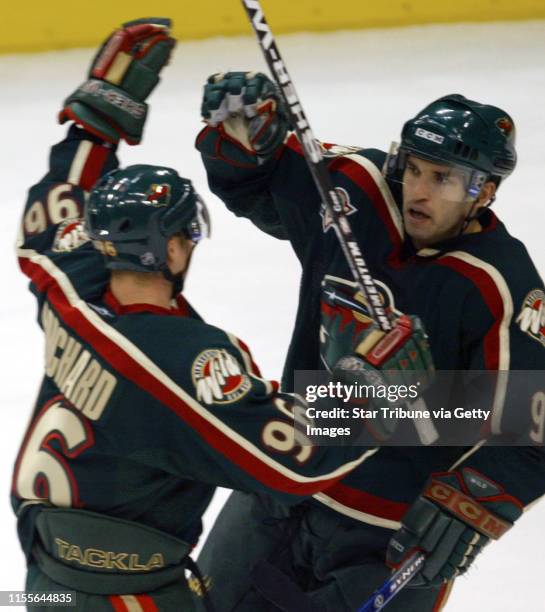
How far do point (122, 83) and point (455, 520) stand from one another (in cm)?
110

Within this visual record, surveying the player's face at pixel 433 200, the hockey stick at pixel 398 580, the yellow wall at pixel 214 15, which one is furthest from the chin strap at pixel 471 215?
the yellow wall at pixel 214 15

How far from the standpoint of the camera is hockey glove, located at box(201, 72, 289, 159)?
2.89 meters

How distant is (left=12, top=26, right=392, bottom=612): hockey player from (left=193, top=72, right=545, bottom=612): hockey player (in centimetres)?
33

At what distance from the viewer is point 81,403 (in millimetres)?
2557

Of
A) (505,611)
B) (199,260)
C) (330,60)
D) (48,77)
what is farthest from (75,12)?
(505,611)

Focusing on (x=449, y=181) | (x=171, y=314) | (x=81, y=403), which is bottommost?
(x=81, y=403)

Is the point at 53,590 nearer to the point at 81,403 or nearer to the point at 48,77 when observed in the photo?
the point at 81,403

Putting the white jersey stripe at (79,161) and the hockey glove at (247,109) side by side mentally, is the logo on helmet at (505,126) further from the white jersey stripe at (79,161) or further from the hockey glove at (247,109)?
the white jersey stripe at (79,161)

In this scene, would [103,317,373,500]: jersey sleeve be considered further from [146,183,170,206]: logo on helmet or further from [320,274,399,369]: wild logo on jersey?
[320,274,399,369]: wild logo on jersey

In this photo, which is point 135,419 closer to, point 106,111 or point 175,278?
point 175,278

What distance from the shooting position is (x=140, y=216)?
2.56 meters

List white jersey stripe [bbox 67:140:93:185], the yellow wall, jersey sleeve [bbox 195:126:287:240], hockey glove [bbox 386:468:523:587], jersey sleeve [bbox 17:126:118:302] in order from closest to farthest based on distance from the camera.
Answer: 1. jersey sleeve [bbox 17:126:118:302]
2. hockey glove [bbox 386:468:523:587]
3. white jersey stripe [bbox 67:140:93:185]
4. jersey sleeve [bbox 195:126:287:240]
5. the yellow wall

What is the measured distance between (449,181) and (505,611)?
1.20 m

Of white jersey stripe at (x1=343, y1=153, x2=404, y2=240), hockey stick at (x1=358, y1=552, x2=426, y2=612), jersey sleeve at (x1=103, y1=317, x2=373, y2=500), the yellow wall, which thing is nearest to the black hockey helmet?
white jersey stripe at (x1=343, y1=153, x2=404, y2=240)
